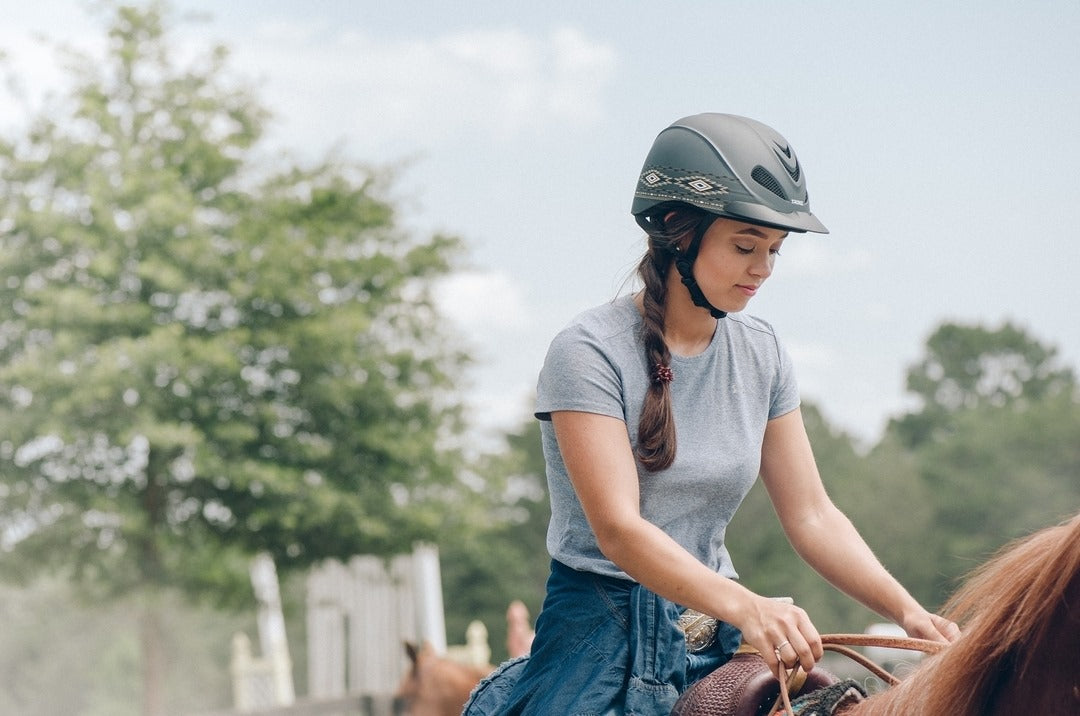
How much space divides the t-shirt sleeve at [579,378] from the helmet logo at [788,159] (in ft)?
1.76

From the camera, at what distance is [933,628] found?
263 centimetres

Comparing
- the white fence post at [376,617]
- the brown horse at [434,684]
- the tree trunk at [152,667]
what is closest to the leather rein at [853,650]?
the brown horse at [434,684]

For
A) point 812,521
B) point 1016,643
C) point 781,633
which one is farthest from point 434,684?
point 1016,643

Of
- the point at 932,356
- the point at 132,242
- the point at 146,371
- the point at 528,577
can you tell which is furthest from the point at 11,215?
the point at 932,356

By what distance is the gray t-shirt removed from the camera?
2.65m

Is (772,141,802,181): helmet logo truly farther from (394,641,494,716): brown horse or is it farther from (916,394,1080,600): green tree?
(916,394,1080,600): green tree

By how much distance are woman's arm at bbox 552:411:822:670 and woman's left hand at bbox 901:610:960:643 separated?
0.37 m

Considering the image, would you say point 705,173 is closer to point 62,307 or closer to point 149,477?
point 62,307

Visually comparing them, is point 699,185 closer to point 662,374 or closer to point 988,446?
point 662,374

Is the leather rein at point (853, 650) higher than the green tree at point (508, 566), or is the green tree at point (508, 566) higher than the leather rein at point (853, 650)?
the leather rein at point (853, 650)

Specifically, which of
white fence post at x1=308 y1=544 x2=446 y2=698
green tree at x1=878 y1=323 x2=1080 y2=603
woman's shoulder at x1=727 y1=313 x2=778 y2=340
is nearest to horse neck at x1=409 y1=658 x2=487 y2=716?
woman's shoulder at x1=727 y1=313 x2=778 y2=340

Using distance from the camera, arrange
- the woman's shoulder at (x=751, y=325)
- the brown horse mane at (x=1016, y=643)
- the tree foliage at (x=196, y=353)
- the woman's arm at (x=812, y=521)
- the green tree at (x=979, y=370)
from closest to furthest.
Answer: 1. the brown horse mane at (x=1016, y=643)
2. the woman's arm at (x=812, y=521)
3. the woman's shoulder at (x=751, y=325)
4. the tree foliage at (x=196, y=353)
5. the green tree at (x=979, y=370)

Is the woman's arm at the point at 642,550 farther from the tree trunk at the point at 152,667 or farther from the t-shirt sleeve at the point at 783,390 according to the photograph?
the tree trunk at the point at 152,667

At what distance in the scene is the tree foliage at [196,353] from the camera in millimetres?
13078
